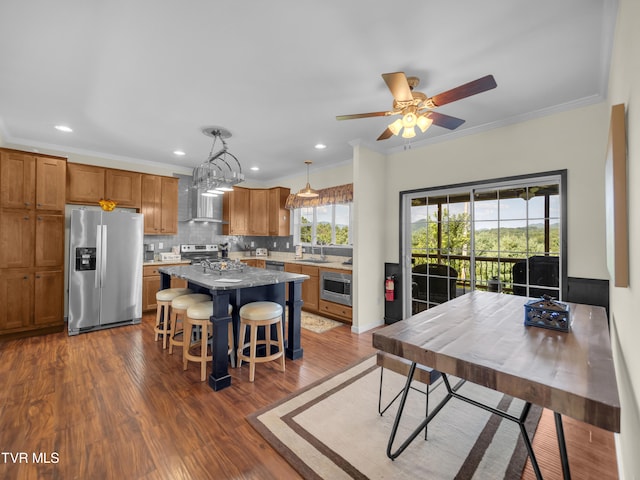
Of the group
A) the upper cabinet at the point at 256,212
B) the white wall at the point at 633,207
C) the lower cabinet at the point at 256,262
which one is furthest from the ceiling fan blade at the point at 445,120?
the lower cabinet at the point at 256,262

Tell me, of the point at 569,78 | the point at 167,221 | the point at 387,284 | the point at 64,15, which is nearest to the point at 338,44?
the point at 64,15

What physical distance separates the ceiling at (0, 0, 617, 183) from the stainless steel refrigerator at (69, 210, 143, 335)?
51.9 inches

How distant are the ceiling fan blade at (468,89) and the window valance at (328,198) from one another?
9.58ft

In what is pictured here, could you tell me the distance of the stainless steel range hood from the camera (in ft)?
18.2

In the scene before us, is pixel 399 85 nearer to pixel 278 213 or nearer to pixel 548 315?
pixel 548 315

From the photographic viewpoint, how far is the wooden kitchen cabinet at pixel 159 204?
5059 mm

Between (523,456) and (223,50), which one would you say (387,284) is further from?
(223,50)

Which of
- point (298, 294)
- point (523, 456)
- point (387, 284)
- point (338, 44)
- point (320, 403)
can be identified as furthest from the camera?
point (387, 284)

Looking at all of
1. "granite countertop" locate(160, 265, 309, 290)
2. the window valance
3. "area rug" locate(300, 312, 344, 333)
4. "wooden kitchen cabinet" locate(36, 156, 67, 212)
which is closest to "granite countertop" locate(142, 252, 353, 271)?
"area rug" locate(300, 312, 344, 333)

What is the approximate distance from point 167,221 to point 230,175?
8.69 feet

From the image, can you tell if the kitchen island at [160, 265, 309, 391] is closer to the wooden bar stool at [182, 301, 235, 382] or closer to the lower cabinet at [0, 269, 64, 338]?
the wooden bar stool at [182, 301, 235, 382]

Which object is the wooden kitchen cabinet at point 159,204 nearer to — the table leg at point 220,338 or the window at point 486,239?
the table leg at point 220,338

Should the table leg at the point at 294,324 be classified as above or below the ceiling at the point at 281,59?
below

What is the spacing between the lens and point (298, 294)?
10.5ft
